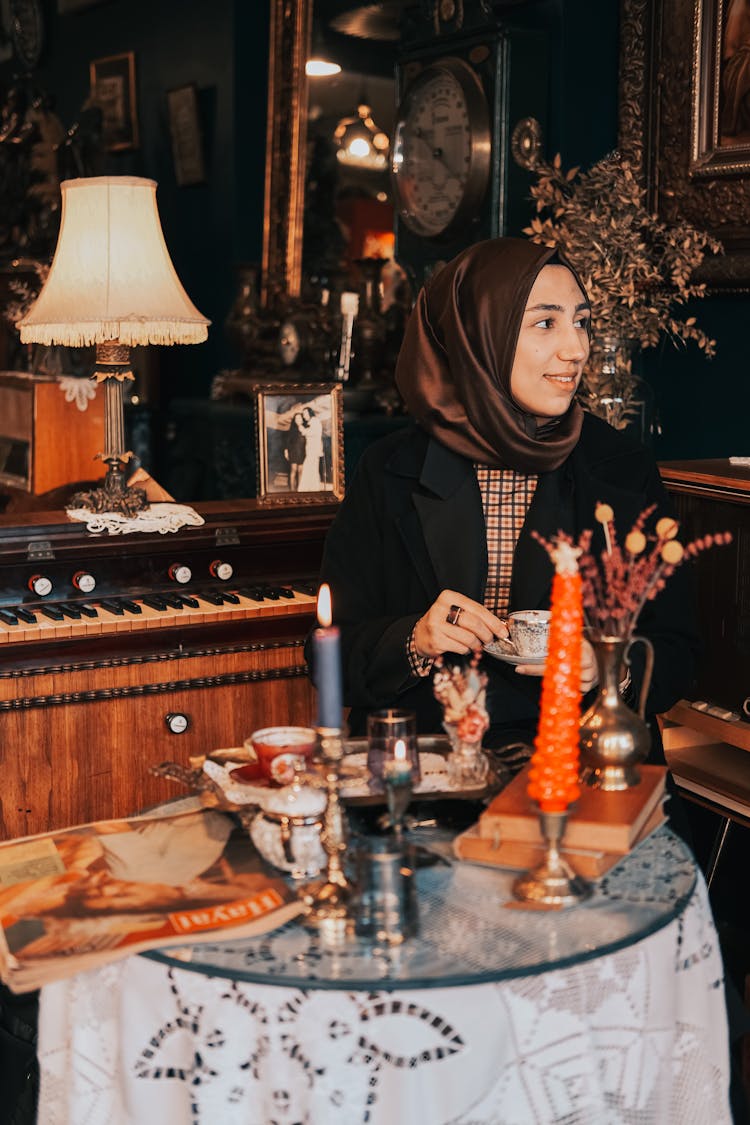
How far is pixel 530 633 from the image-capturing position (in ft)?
8.14

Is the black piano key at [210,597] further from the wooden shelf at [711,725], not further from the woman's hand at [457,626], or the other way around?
the woman's hand at [457,626]

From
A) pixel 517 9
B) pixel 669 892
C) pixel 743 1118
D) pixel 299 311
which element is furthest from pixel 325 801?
pixel 299 311

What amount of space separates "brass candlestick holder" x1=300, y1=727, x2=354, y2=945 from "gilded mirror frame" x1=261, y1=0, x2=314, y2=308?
5033 millimetres

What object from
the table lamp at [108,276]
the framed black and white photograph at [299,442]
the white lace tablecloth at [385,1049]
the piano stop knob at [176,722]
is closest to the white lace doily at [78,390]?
the framed black and white photograph at [299,442]

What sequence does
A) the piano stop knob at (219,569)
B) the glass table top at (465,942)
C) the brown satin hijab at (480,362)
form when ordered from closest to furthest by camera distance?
1. the glass table top at (465,942)
2. the brown satin hijab at (480,362)
3. the piano stop knob at (219,569)

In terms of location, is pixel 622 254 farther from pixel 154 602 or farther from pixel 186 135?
pixel 186 135

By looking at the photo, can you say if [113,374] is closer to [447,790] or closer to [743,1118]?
[447,790]

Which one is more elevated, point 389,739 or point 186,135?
point 186,135

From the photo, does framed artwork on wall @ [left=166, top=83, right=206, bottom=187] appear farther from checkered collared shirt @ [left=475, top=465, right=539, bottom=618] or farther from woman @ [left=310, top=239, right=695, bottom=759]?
checkered collared shirt @ [left=475, top=465, right=539, bottom=618]

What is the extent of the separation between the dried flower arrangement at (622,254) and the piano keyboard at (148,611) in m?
1.11

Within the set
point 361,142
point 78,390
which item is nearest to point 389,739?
point 78,390

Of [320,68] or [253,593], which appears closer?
[253,593]

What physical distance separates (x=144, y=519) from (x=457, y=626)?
1.45m

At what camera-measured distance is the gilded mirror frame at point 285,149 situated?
6.66 meters
